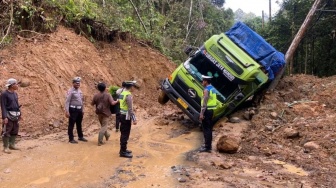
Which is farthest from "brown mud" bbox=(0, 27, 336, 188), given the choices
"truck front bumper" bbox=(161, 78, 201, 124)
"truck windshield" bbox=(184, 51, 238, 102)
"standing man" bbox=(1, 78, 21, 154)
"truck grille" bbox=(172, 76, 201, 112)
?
"truck windshield" bbox=(184, 51, 238, 102)

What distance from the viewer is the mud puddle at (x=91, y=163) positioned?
5641mm

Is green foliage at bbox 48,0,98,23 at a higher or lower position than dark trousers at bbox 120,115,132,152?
higher

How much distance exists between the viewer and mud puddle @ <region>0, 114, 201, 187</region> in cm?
564

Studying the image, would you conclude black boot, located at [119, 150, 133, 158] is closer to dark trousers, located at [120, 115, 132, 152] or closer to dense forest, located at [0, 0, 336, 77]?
dark trousers, located at [120, 115, 132, 152]

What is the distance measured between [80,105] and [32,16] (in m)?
4.52

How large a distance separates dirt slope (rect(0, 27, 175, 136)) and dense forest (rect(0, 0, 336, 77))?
1.77 feet

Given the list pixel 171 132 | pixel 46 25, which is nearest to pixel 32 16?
pixel 46 25

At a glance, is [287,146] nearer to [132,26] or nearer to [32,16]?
[32,16]

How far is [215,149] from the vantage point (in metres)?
8.14

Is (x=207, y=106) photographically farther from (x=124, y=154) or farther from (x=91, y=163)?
(x=91, y=163)

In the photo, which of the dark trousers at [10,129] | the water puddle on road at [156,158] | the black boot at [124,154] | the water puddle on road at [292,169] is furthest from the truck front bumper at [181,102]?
the dark trousers at [10,129]

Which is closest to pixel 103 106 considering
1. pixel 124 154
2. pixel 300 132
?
pixel 124 154

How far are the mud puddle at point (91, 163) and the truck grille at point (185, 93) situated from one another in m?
1.18

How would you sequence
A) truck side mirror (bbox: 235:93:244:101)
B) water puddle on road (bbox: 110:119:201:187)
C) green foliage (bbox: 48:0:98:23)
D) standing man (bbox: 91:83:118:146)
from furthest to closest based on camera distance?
1. green foliage (bbox: 48:0:98:23)
2. truck side mirror (bbox: 235:93:244:101)
3. standing man (bbox: 91:83:118:146)
4. water puddle on road (bbox: 110:119:201:187)
